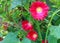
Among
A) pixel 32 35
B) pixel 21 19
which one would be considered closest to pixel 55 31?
pixel 32 35

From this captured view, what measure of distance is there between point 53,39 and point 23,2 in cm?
21

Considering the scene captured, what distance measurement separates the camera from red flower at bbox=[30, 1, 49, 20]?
0.98 metres

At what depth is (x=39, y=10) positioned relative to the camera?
3.28 feet

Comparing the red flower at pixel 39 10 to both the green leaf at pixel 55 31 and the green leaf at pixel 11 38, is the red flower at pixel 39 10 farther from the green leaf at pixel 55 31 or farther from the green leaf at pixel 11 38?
the green leaf at pixel 11 38

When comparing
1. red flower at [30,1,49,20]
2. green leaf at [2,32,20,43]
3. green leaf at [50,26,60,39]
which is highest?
red flower at [30,1,49,20]

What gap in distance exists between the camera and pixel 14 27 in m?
1.15

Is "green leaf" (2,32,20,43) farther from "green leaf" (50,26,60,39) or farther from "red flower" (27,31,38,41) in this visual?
"green leaf" (50,26,60,39)

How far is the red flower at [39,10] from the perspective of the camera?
98cm

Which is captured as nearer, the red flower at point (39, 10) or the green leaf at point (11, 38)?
the red flower at point (39, 10)

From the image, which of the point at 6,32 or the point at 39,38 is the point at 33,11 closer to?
the point at 39,38

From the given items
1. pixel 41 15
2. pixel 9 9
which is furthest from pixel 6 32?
pixel 41 15

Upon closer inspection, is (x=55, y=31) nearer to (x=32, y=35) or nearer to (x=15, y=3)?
(x=32, y=35)

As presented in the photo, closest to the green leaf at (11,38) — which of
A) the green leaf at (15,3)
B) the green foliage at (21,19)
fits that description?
the green foliage at (21,19)

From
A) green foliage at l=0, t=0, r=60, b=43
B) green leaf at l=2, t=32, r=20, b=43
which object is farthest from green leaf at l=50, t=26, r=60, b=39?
green leaf at l=2, t=32, r=20, b=43
